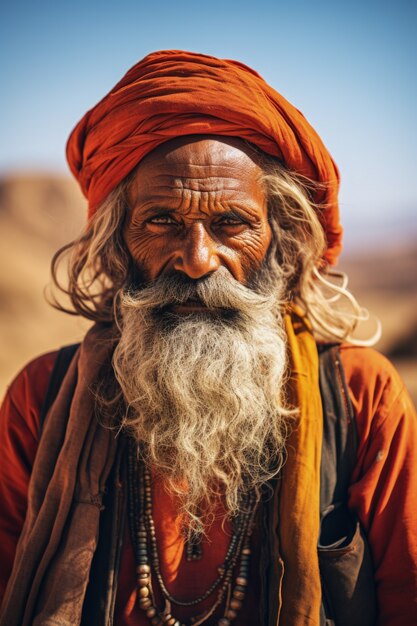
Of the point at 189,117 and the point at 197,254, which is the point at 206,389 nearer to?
the point at 197,254

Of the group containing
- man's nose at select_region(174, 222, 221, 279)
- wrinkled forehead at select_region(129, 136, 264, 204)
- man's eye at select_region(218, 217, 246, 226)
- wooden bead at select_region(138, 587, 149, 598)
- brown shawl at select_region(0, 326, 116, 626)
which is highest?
wrinkled forehead at select_region(129, 136, 264, 204)

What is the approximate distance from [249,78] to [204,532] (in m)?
1.73

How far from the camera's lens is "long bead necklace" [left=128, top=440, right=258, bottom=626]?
6.28ft

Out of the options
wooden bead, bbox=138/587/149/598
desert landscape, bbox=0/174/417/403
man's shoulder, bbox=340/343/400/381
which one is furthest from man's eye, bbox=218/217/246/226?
wooden bead, bbox=138/587/149/598

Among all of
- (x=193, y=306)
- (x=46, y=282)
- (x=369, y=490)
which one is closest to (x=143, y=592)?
(x=369, y=490)

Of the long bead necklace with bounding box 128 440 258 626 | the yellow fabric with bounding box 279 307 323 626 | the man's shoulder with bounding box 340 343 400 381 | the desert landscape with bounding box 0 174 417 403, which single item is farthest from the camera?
the desert landscape with bounding box 0 174 417 403

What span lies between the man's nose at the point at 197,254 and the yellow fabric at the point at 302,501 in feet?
1.55

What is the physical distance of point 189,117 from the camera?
2.04 meters

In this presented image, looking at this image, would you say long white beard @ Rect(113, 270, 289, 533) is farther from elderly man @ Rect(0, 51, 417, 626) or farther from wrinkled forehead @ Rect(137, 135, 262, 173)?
wrinkled forehead @ Rect(137, 135, 262, 173)

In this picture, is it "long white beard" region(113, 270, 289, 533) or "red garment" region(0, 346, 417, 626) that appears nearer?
"red garment" region(0, 346, 417, 626)

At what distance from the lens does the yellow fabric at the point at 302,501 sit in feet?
5.81

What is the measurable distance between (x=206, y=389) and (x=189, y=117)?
3.32 ft

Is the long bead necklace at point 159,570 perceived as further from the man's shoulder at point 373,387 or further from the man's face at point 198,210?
the man's face at point 198,210

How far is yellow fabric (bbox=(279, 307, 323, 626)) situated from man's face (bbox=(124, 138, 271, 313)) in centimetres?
47
